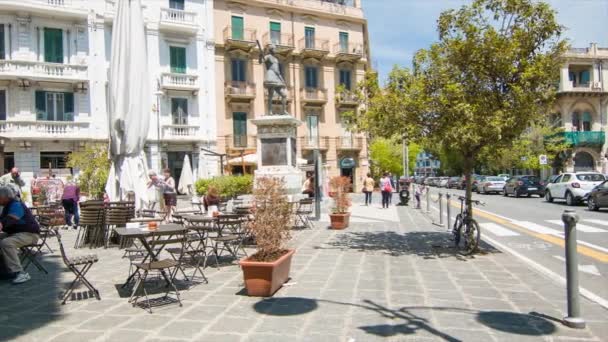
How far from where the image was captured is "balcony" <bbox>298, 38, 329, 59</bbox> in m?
34.8

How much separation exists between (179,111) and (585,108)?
1567 inches

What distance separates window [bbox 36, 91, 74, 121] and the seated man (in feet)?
69.8

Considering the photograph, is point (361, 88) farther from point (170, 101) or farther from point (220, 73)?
point (220, 73)

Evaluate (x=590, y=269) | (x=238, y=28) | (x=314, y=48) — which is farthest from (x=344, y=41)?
(x=590, y=269)

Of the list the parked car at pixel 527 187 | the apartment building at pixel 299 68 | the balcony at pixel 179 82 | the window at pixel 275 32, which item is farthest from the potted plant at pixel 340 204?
the window at pixel 275 32

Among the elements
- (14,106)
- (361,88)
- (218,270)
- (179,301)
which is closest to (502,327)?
(179,301)

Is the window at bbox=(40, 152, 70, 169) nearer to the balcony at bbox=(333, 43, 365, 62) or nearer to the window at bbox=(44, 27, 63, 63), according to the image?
the window at bbox=(44, 27, 63, 63)

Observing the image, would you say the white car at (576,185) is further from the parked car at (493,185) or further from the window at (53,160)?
the window at (53,160)

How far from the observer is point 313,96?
35906 mm

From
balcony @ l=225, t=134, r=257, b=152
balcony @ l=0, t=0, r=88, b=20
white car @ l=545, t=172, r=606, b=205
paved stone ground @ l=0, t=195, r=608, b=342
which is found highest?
balcony @ l=0, t=0, r=88, b=20

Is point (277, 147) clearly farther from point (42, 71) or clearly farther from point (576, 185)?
point (42, 71)

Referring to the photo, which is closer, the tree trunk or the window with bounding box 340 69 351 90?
the tree trunk

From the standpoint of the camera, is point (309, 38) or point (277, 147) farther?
point (309, 38)

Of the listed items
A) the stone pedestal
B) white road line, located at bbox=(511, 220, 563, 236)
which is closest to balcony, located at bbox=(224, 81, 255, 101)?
the stone pedestal
